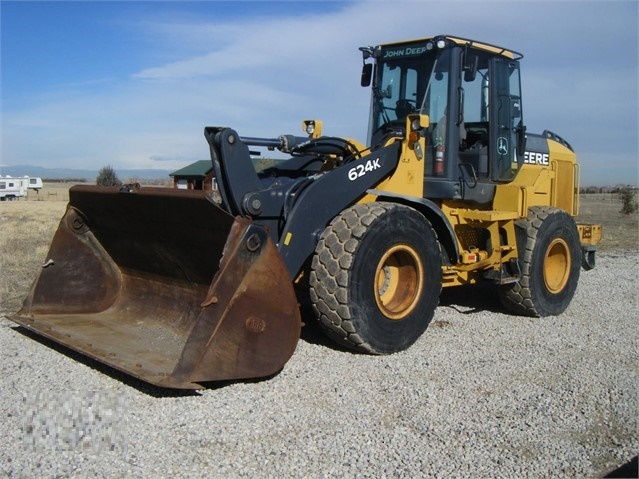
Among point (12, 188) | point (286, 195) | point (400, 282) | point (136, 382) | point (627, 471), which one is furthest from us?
point (12, 188)

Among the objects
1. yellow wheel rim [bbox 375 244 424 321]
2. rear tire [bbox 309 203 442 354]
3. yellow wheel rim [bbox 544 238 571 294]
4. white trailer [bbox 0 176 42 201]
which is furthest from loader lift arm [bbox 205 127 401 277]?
white trailer [bbox 0 176 42 201]

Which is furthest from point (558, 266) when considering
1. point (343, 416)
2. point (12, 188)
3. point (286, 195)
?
point (12, 188)

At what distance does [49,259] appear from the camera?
601 cm

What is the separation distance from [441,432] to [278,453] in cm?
104

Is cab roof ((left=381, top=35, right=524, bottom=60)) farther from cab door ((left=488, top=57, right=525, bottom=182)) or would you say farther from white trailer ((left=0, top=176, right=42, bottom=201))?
white trailer ((left=0, top=176, right=42, bottom=201))

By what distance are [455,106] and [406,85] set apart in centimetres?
61

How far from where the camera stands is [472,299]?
841cm

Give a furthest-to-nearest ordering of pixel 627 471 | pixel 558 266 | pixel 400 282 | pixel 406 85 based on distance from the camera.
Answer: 1. pixel 558 266
2. pixel 406 85
3. pixel 400 282
4. pixel 627 471

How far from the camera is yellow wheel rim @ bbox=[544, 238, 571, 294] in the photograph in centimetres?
778

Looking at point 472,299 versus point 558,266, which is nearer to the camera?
point 558,266

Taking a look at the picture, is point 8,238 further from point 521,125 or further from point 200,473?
point 200,473

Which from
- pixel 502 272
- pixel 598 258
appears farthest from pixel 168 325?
pixel 598 258

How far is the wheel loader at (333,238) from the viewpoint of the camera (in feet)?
15.0

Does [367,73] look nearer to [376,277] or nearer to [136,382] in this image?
[376,277]
